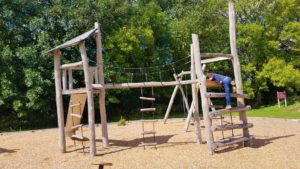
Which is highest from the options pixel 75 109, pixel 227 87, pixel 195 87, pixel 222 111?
pixel 195 87

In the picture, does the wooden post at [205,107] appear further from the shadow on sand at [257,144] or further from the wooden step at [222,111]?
Result: the shadow on sand at [257,144]

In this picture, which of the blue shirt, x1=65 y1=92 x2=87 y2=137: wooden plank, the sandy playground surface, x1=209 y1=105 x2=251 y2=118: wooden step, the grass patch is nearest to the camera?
the sandy playground surface

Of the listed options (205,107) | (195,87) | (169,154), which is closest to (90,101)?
(169,154)

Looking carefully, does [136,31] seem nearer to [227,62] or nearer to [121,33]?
[121,33]

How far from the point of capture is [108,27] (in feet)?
83.2

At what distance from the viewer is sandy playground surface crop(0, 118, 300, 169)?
27.7 ft

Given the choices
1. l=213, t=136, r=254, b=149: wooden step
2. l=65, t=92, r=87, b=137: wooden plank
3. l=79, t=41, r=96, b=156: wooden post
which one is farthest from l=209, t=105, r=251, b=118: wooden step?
l=65, t=92, r=87, b=137: wooden plank

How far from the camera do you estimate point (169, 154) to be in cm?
980

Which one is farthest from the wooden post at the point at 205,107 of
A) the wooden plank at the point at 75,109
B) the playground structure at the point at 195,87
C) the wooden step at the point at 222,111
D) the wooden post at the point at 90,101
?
the wooden plank at the point at 75,109

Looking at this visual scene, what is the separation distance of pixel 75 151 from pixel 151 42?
15625 millimetres

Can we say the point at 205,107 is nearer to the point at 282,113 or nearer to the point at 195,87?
the point at 195,87

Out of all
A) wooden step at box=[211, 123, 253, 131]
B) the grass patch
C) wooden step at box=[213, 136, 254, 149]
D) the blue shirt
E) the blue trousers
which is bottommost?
wooden step at box=[213, 136, 254, 149]

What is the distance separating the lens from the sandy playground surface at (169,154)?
27.7 ft

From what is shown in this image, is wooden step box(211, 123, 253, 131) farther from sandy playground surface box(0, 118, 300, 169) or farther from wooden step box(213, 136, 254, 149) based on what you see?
sandy playground surface box(0, 118, 300, 169)
